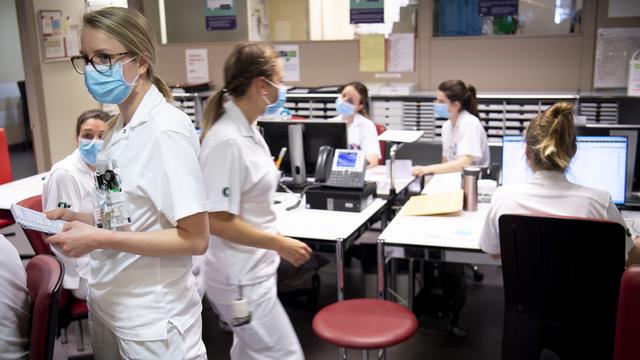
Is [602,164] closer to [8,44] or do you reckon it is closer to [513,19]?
[513,19]

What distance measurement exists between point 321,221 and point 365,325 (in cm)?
80

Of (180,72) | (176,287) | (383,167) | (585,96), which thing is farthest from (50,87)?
(176,287)

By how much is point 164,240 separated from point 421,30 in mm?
4448

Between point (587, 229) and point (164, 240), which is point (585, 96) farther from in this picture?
point (164, 240)

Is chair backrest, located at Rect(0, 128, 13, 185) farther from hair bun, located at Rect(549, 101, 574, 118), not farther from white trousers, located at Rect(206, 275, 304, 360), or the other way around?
hair bun, located at Rect(549, 101, 574, 118)

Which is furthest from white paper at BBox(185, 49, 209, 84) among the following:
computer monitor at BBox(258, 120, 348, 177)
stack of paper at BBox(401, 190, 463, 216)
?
stack of paper at BBox(401, 190, 463, 216)

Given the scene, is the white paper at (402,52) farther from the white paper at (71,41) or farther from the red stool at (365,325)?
the red stool at (365,325)

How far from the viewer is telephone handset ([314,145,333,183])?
3395mm

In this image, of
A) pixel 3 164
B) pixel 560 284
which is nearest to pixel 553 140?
pixel 560 284

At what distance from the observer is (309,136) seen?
3668 mm

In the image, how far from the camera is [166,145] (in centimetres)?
141

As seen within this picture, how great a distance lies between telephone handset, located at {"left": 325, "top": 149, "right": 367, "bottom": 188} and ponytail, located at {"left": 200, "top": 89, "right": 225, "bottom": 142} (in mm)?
1250

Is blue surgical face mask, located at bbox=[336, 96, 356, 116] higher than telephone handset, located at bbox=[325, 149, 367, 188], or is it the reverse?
blue surgical face mask, located at bbox=[336, 96, 356, 116]

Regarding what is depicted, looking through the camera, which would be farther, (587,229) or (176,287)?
(587,229)
